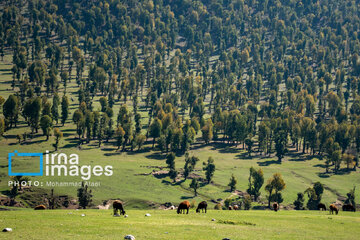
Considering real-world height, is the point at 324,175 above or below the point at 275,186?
below

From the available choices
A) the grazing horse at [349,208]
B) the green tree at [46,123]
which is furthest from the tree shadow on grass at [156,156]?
the grazing horse at [349,208]

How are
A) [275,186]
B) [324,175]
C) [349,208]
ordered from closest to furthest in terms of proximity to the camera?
1. [349,208]
2. [275,186]
3. [324,175]

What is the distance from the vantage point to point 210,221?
Answer: 48.2m

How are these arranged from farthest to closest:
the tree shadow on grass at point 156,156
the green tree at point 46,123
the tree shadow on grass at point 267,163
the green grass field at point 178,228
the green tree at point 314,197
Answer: the tree shadow on grass at point 267,163 < the tree shadow on grass at point 156,156 < the green tree at point 46,123 < the green tree at point 314,197 < the green grass field at point 178,228

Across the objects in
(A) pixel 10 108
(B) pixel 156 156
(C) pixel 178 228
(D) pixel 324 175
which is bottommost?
(D) pixel 324 175

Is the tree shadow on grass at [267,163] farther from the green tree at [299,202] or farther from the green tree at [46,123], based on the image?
the green tree at [46,123]

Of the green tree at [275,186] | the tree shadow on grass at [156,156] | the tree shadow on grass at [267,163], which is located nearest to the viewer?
the green tree at [275,186]

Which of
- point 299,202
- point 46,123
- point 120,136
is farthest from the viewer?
point 120,136

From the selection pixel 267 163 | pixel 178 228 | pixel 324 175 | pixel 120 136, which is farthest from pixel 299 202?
pixel 120 136

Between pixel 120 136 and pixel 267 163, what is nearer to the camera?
pixel 120 136

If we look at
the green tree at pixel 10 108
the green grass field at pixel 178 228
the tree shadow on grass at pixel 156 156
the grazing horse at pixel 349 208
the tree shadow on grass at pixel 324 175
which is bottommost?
the tree shadow on grass at pixel 324 175

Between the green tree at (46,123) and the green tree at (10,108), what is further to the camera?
the green tree at (10,108)

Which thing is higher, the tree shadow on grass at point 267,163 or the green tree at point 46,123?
the green tree at point 46,123

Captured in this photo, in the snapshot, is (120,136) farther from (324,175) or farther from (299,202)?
(324,175)
